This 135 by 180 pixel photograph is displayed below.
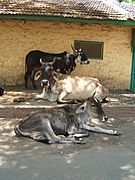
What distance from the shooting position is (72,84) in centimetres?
1016

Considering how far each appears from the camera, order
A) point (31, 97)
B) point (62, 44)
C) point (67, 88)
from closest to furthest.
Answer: point (67, 88), point (31, 97), point (62, 44)

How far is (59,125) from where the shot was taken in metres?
7.44

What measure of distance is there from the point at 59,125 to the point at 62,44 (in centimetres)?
509

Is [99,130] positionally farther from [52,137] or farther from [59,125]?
[52,137]

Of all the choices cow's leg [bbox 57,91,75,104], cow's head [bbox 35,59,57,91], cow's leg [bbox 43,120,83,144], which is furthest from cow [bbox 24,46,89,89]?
cow's leg [bbox 43,120,83,144]

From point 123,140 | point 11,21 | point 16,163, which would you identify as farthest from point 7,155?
point 11,21

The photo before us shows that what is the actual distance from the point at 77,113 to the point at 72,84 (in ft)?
8.03

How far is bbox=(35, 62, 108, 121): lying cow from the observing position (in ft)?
32.3

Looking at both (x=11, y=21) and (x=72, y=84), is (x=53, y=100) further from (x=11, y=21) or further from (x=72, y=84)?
(x=11, y=21)

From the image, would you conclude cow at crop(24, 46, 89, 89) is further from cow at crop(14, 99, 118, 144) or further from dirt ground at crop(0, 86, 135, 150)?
cow at crop(14, 99, 118, 144)

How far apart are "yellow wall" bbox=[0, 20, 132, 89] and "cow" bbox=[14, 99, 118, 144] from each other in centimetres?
439

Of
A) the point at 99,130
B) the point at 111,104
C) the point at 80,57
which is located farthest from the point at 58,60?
the point at 99,130

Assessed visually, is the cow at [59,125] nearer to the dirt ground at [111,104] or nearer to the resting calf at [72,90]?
the dirt ground at [111,104]

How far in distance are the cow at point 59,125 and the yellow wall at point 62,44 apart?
4386 millimetres
